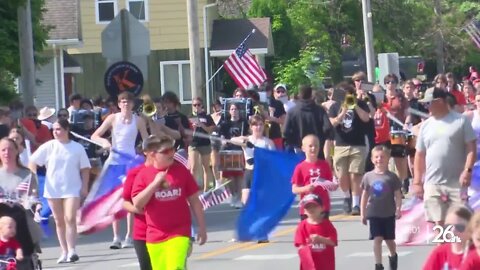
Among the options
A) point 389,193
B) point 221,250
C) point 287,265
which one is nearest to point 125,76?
point 221,250

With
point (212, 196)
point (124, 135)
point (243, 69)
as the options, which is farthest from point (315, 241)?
point (243, 69)

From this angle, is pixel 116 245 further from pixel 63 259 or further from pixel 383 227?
pixel 383 227

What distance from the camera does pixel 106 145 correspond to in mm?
17188

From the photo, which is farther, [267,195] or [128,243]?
[128,243]

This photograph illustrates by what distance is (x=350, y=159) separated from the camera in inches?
792

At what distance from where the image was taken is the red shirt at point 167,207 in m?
10.9

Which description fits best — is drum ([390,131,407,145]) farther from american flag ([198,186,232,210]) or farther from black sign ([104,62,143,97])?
black sign ([104,62,143,97])

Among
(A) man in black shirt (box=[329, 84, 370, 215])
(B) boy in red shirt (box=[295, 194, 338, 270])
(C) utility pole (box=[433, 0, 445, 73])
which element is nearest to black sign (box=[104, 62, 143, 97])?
(A) man in black shirt (box=[329, 84, 370, 215])

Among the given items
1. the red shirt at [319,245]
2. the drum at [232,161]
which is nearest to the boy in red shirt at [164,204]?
the red shirt at [319,245]

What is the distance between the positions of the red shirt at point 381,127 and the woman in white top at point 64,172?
263 inches

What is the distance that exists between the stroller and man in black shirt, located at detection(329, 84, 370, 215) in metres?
8.49

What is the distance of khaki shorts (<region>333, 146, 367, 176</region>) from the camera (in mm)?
20031

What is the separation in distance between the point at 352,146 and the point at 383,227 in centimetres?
651

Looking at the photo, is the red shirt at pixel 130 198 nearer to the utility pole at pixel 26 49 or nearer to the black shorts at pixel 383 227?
the black shorts at pixel 383 227
